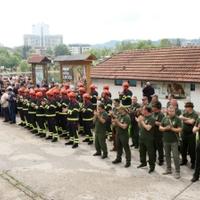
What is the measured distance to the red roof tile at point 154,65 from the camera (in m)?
18.1

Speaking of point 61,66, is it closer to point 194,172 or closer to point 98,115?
point 98,115

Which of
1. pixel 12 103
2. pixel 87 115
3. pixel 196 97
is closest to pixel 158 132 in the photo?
pixel 87 115

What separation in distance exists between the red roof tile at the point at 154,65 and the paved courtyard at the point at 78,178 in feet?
25.1

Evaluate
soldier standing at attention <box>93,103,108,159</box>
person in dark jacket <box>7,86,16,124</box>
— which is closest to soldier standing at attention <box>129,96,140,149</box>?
soldier standing at attention <box>93,103,108,159</box>

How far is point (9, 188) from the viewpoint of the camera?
29.4ft

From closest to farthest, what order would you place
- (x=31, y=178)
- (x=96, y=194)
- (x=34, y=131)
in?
(x=96, y=194) → (x=31, y=178) → (x=34, y=131)

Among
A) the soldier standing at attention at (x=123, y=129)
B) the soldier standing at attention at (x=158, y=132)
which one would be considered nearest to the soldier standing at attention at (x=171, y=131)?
the soldier standing at attention at (x=158, y=132)

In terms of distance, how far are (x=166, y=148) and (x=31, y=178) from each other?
3.40 metres

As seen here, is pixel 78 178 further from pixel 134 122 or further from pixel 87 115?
pixel 87 115

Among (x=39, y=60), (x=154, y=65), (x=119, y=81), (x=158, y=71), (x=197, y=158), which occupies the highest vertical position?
(x=39, y=60)

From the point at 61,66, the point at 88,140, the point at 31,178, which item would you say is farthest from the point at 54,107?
the point at 61,66

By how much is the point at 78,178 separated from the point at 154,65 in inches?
465

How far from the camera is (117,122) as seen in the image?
32.2 ft

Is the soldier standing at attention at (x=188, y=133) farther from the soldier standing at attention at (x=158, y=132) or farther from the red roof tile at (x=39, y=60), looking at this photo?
the red roof tile at (x=39, y=60)
